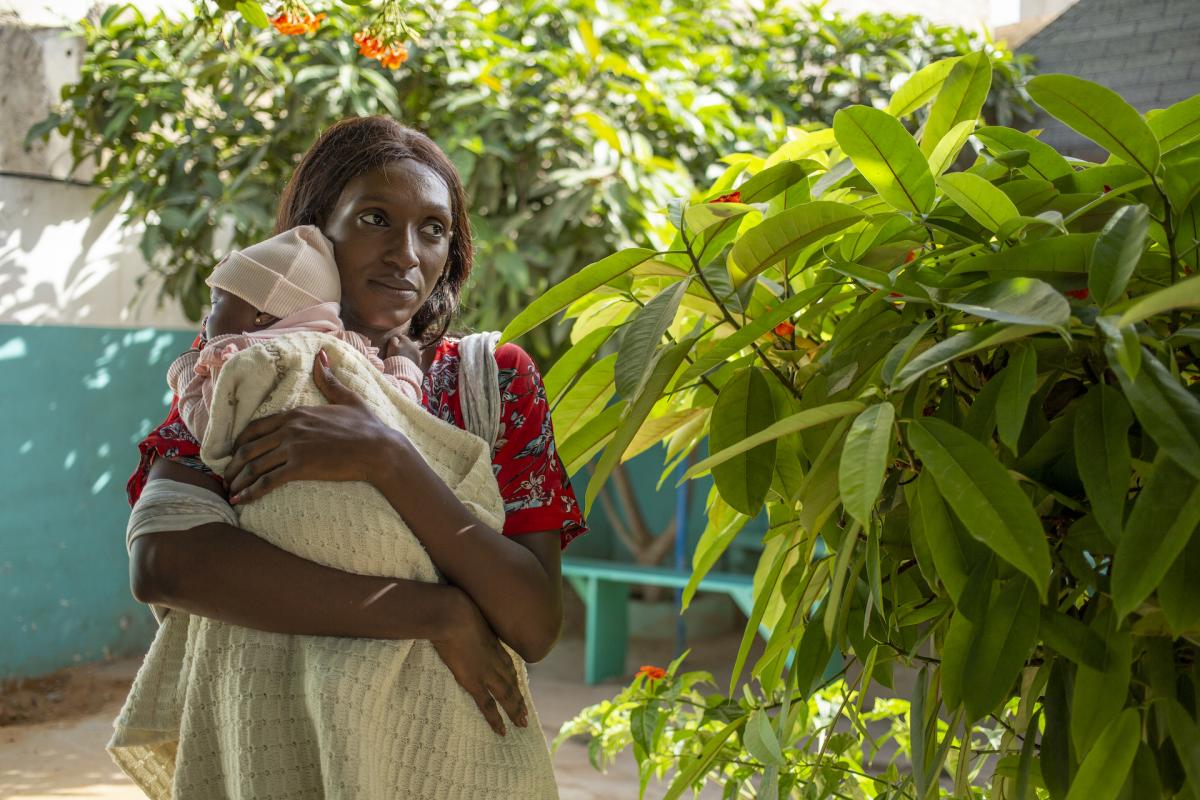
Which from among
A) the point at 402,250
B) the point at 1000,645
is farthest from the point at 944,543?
the point at 402,250

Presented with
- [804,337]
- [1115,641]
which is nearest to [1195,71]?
[804,337]

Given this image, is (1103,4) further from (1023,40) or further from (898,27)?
(898,27)

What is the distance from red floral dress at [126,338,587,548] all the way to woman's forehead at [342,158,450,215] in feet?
0.55

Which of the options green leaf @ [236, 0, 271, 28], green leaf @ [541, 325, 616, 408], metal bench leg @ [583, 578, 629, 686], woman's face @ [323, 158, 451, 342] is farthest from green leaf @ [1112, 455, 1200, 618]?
metal bench leg @ [583, 578, 629, 686]

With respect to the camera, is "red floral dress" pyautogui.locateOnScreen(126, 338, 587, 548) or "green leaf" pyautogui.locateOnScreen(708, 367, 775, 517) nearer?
"green leaf" pyautogui.locateOnScreen(708, 367, 775, 517)

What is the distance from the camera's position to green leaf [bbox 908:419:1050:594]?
2.10ft

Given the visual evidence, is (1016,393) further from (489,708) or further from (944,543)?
(489,708)

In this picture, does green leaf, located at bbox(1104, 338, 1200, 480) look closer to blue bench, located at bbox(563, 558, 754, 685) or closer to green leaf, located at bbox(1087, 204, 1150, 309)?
green leaf, located at bbox(1087, 204, 1150, 309)

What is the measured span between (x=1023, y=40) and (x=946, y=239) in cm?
439

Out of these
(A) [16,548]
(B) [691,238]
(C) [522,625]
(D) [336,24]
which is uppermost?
(D) [336,24]

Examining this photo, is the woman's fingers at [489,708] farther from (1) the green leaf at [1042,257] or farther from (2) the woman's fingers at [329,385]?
(1) the green leaf at [1042,257]

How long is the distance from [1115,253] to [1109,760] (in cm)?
30

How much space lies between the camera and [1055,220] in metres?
0.75

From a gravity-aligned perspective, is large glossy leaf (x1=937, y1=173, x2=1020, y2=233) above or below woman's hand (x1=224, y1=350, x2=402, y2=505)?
above
